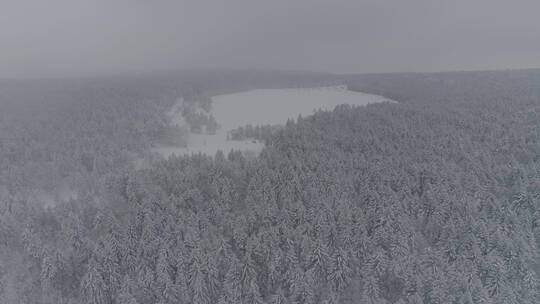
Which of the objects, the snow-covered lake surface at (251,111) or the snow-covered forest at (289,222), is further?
the snow-covered lake surface at (251,111)

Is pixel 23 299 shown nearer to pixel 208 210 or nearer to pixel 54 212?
pixel 54 212

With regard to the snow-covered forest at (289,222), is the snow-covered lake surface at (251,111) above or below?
above

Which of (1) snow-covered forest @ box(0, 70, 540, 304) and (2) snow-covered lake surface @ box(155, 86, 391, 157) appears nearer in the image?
(1) snow-covered forest @ box(0, 70, 540, 304)

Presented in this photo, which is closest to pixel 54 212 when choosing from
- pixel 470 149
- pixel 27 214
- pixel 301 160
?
pixel 27 214

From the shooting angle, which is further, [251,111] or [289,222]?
[251,111]

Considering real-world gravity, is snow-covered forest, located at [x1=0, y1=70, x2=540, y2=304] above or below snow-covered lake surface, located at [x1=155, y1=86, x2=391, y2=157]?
below
